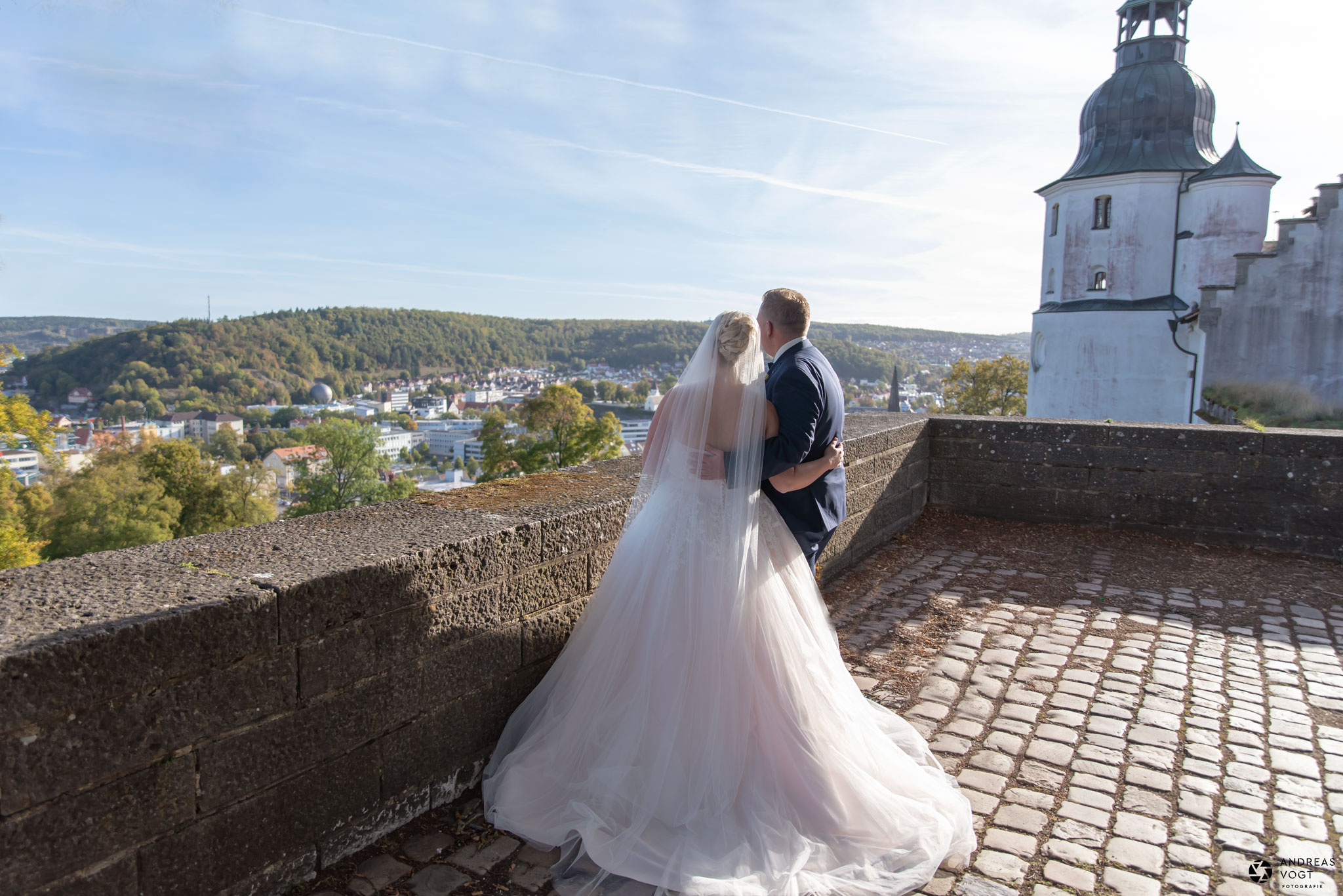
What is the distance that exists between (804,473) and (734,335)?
0.54m

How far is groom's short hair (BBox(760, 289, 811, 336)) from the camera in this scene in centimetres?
296

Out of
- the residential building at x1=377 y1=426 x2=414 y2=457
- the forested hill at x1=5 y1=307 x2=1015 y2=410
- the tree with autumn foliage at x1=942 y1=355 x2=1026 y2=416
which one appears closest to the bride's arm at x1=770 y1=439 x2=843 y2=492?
the tree with autumn foliage at x1=942 y1=355 x2=1026 y2=416

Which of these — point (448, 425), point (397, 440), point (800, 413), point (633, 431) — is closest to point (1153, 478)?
point (800, 413)

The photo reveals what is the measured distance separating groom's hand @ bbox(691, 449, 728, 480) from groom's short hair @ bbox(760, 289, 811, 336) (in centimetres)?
52

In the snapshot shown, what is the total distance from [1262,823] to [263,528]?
331 cm

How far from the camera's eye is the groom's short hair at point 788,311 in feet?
9.72

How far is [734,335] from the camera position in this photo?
2770 millimetres

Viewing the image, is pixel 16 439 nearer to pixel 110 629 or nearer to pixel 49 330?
pixel 110 629

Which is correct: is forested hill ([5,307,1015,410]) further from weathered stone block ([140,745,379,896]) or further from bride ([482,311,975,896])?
weathered stone block ([140,745,379,896])

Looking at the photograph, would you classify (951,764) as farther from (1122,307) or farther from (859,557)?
(1122,307)

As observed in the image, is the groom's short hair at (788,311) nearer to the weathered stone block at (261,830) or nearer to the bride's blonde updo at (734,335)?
the bride's blonde updo at (734,335)

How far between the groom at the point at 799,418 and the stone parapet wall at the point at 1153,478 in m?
4.55

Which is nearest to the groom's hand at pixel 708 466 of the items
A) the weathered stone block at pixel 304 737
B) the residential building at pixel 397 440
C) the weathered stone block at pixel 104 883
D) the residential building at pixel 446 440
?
the weathered stone block at pixel 304 737

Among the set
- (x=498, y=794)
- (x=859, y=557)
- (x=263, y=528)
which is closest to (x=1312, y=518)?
(x=859, y=557)
